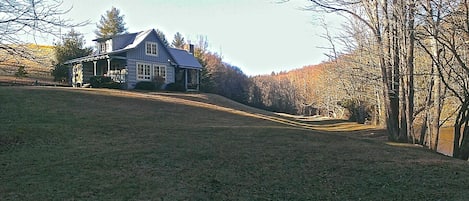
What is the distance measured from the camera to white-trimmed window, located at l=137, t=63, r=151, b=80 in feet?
107

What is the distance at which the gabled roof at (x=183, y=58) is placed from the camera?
36862 millimetres

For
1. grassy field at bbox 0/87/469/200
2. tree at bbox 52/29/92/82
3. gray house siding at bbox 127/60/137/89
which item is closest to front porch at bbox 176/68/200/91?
gray house siding at bbox 127/60/137/89

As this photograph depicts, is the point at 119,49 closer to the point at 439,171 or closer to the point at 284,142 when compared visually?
the point at 284,142

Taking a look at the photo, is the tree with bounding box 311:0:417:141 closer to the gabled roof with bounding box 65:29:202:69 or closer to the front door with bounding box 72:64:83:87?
the gabled roof with bounding box 65:29:202:69

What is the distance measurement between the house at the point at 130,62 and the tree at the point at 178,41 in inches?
854

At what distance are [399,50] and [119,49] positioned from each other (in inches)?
986

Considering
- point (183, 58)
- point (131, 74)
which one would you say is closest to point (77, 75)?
point (131, 74)

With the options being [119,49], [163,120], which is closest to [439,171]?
[163,120]

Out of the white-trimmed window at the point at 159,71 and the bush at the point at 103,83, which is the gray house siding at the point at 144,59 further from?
the bush at the point at 103,83

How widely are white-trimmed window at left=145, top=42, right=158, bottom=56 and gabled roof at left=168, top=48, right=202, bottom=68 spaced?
2.16 meters

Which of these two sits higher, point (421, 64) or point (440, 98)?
point (421, 64)

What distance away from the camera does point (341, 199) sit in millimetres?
6219

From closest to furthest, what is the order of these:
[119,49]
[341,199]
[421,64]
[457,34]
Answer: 1. [341,199]
2. [457,34]
3. [421,64]
4. [119,49]

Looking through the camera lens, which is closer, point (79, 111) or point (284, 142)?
point (284, 142)
